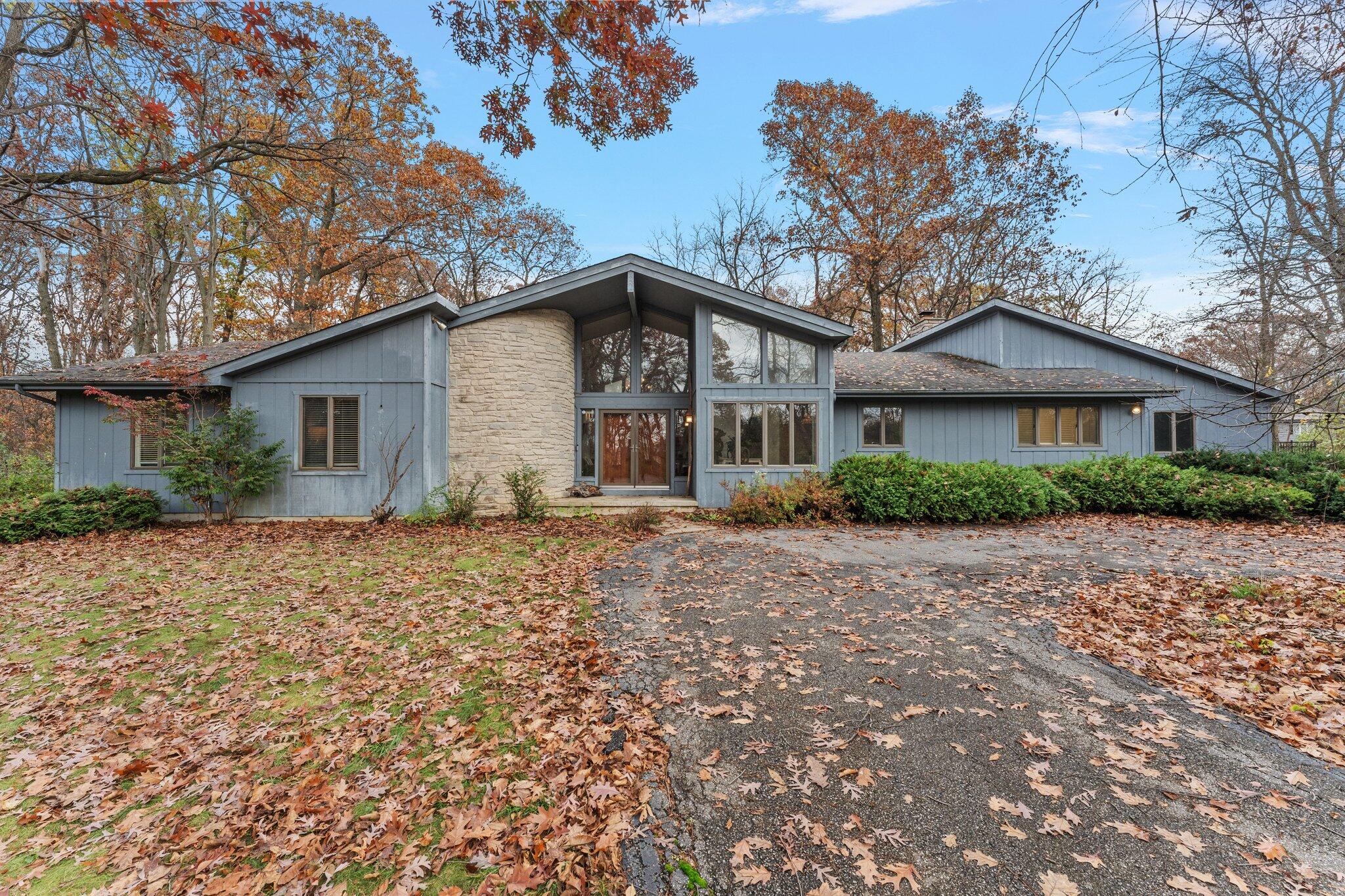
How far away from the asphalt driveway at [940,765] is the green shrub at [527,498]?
211 inches

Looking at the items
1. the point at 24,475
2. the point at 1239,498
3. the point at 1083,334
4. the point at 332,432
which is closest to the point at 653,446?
the point at 332,432

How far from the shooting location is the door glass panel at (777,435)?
39.0 ft

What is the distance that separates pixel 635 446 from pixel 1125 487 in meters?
11.5

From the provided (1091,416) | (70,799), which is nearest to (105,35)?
(70,799)

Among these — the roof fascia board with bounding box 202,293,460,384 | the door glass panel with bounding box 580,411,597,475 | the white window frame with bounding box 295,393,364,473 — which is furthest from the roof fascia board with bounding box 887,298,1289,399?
the white window frame with bounding box 295,393,364,473

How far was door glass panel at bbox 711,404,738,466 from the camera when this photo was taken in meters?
11.9

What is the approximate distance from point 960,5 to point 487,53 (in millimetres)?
3765

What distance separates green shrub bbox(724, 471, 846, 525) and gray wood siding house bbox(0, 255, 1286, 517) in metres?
1.06

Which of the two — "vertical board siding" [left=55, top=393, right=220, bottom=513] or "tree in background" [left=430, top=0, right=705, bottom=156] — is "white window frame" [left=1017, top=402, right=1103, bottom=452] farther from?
"vertical board siding" [left=55, top=393, right=220, bottom=513]

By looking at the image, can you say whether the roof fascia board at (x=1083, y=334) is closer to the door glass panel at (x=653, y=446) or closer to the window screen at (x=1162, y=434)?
the window screen at (x=1162, y=434)

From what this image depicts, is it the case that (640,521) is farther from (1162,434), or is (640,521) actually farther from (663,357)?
(1162,434)

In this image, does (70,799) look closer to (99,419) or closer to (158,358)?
(99,419)

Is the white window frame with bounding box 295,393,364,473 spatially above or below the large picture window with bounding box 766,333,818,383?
below

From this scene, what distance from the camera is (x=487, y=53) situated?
438 centimetres
